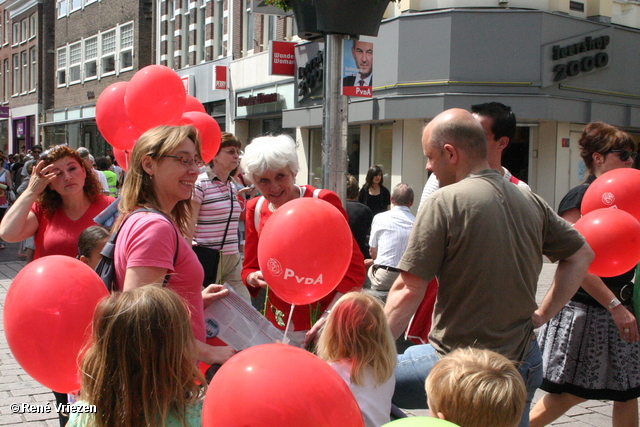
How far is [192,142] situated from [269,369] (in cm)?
125

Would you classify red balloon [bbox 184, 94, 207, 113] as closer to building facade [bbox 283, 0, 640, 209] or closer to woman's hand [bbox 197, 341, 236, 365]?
woman's hand [bbox 197, 341, 236, 365]

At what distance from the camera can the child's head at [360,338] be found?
2.35 m

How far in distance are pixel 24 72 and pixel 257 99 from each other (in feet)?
86.1

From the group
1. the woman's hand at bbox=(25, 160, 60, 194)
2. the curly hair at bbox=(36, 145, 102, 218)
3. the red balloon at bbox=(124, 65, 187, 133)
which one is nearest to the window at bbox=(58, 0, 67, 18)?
the red balloon at bbox=(124, 65, 187, 133)

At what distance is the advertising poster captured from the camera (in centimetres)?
656

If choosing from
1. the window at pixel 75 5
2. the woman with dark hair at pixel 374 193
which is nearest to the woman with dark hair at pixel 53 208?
the woman with dark hair at pixel 374 193

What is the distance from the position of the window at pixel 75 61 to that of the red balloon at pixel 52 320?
34580 millimetres

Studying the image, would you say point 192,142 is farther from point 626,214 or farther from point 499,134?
point 626,214

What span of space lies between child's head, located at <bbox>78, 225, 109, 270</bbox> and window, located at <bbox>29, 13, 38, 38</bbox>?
39.7 m

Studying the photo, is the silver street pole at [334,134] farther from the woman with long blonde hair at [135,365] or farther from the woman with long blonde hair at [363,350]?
the woman with long blonde hair at [135,365]

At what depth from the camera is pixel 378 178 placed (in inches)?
405

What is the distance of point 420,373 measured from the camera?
260 centimetres

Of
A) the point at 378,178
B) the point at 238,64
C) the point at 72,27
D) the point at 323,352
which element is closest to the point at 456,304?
the point at 323,352

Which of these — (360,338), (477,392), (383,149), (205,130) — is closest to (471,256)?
(360,338)
